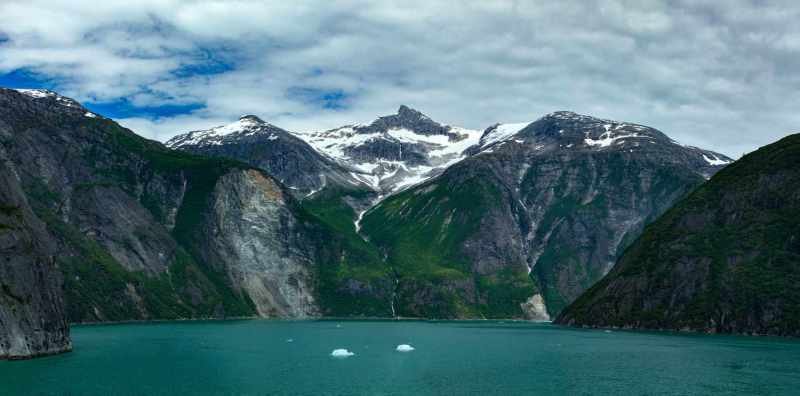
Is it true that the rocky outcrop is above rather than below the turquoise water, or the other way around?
above

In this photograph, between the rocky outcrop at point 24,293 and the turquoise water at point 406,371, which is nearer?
the turquoise water at point 406,371

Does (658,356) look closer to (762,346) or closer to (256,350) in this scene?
(762,346)

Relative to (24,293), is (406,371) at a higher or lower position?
lower

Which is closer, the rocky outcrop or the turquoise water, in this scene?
the turquoise water

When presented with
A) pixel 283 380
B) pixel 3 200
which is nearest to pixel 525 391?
pixel 283 380

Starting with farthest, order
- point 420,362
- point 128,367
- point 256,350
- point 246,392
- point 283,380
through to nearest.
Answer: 1. point 256,350
2. point 420,362
3. point 128,367
4. point 283,380
5. point 246,392

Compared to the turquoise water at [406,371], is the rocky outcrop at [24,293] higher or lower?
higher

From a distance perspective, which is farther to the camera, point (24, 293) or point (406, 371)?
point (406, 371)

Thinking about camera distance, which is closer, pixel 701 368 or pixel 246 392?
pixel 246 392
